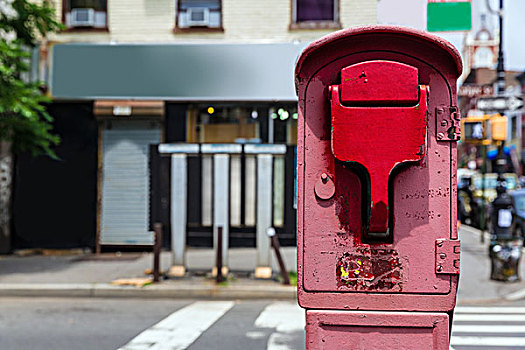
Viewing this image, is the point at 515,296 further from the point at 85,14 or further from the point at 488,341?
the point at 85,14

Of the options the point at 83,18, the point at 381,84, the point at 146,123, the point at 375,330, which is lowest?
the point at 375,330

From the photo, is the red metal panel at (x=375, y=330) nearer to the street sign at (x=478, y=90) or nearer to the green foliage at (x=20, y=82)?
the green foliage at (x=20, y=82)

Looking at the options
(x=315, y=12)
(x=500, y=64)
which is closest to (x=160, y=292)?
(x=500, y=64)

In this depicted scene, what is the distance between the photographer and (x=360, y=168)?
3262mm

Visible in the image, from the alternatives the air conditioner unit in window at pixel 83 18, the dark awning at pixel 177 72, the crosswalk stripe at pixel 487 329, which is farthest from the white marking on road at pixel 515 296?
the air conditioner unit in window at pixel 83 18

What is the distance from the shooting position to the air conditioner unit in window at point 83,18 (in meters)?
13.9

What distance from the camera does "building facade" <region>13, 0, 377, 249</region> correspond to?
44.3ft

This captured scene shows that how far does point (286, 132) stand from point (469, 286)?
5.53 m

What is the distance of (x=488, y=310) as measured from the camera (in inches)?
341

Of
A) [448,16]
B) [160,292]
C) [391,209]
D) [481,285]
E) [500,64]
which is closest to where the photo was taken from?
[391,209]

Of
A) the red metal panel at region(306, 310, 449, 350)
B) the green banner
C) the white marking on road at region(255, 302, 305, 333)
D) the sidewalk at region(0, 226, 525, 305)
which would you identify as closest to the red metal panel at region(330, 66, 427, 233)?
the red metal panel at region(306, 310, 449, 350)

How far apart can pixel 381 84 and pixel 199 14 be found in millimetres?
11323

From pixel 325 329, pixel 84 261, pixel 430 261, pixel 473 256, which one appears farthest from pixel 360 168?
pixel 473 256

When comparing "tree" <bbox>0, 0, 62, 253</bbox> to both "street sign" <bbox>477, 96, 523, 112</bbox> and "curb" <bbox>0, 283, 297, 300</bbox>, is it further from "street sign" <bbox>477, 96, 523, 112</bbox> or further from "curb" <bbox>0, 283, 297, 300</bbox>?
"street sign" <bbox>477, 96, 523, 112</bbox>
